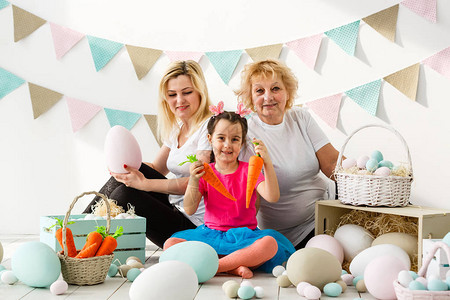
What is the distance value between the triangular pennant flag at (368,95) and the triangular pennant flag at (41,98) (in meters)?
1.77

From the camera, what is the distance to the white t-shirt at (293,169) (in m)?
2.45

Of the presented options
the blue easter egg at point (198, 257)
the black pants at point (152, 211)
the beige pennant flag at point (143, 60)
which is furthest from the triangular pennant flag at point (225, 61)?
the blue easter egg at point (198, 257)

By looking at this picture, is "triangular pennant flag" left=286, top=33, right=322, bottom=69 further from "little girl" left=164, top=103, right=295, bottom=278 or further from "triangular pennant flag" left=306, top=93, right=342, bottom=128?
"little girl" left=164, top=103, right=295, bottom=278

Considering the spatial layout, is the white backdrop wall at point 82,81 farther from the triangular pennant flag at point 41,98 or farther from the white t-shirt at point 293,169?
the white t-shirt at point 293,169

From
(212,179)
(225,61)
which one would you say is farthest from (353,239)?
(225,61)

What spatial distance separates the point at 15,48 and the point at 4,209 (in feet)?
3.27

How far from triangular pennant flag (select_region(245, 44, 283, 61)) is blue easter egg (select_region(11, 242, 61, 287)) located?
5.65 ft

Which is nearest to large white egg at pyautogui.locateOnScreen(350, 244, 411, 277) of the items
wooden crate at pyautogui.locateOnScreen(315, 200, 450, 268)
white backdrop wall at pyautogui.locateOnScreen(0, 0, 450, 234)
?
wooden crate at pyautogui.locateOnScreen(315, 200, 450, 268)

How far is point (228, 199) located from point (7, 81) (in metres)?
1.74

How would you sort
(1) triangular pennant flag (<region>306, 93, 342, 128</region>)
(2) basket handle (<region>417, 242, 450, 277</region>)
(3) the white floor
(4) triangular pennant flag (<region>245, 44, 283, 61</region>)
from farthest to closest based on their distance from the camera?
(4) triangular pennant flag (<region>245, 44, 283, 61</region>) → (1) triangular pennant flag (<region>306, 93, 342, 128</region>) → (3) the white floor → (2) basket handle (<region>417, 242, 450, 277</region>)

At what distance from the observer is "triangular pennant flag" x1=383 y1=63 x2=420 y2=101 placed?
261 centimetres

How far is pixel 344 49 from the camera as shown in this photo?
2.78m

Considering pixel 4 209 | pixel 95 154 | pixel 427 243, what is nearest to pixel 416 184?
pixel 427 243

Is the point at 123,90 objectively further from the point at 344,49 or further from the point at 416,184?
the point at 416,184
